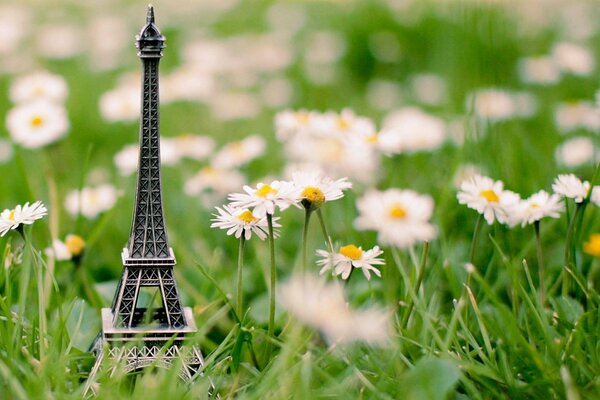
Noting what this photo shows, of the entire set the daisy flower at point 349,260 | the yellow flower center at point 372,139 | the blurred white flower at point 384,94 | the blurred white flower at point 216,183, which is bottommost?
the blurred white flower at point 384,94

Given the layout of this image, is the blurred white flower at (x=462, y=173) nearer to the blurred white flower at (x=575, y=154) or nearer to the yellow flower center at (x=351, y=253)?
the blurred white flower at (x=575, y=154)

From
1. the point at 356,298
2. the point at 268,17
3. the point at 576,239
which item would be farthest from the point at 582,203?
the point at 268,17

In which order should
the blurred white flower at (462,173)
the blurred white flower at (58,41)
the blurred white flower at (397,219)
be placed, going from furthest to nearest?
1. the blurred white flower at (58,41)
2. the blurred white flower at (462,173)
3. the blurred white flower at (397,219)

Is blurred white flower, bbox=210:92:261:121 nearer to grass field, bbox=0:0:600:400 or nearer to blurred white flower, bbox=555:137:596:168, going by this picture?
grass field, bbox=0:0:600:400

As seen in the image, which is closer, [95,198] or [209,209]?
[95,198]

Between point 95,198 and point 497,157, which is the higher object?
point 497,157

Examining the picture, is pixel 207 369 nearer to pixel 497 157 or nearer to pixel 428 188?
pixel 497 157

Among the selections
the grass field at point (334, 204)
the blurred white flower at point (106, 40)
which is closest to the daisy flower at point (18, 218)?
the grass field at point (334, 204)
